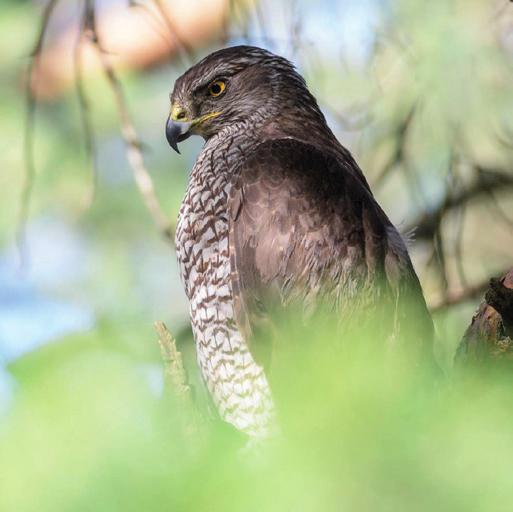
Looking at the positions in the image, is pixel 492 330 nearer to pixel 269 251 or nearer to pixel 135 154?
pixel 269 251

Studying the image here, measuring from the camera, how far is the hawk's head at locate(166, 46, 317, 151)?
3.35 m

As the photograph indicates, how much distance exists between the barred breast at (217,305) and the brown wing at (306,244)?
0.08 m

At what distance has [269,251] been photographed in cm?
271

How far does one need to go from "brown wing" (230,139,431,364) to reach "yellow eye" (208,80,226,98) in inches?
25.0

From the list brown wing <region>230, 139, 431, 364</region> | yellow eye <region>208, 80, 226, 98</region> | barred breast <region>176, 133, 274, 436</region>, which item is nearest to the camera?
brown wing <region>230, 139, 431, 364</region>

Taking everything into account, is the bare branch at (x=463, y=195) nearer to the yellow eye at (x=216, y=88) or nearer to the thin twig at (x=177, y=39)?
the yellow eye at (x=216, y=88)

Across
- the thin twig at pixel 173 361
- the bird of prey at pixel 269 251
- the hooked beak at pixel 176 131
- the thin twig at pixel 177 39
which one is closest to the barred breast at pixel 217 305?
the bird of prey at pixel 269 251

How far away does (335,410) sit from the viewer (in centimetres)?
48

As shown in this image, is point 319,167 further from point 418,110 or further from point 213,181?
point 418,110

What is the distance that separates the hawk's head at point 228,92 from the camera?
132 inches

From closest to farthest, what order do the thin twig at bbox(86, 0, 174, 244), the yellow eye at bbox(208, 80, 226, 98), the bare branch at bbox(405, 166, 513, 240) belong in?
the yellow eye at bbox(208, 80, 226, 98)
the thin twig at bbox(86, 0, 174, 244)
the bare branch at bbox(405, 166, 513, 240)

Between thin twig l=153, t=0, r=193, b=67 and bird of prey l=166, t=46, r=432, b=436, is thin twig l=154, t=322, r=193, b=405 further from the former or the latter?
thin twig l=153, t=0, r=193, b=67

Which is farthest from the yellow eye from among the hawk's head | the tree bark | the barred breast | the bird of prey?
the tree bark

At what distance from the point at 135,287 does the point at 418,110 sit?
1548 millimetres
